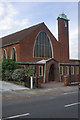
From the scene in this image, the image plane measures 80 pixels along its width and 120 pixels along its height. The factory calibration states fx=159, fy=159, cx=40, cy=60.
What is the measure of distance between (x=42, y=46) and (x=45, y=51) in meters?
1.25

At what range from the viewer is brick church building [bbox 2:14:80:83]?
2591 centimetres

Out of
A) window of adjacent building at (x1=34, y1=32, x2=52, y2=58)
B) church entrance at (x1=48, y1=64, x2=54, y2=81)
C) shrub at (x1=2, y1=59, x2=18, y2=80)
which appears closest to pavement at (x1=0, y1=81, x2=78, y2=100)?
shrub at (x1=2, y1=59, x2=18, y2=80)

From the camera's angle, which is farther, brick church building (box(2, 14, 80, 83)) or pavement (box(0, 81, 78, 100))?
brick church building (box(2, 14, 80, 83))

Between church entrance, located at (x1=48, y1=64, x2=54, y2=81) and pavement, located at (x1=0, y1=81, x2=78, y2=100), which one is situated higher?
church entrance, located at (x1=48, y1=64, x2=54, y2=81)

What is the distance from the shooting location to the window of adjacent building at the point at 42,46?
97.6 feet

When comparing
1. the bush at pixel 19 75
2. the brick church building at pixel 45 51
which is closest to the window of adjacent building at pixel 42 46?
the brick church building at pixel 45 51

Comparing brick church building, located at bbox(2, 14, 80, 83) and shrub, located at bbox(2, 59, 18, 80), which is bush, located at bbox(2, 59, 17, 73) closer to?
shrub, located at bbox(2, 59, 18, 80)

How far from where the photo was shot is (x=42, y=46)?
30.8 m

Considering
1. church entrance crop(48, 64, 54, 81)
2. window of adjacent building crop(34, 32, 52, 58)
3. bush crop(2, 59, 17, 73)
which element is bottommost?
church entrance crop(48, 64, 54, 81)

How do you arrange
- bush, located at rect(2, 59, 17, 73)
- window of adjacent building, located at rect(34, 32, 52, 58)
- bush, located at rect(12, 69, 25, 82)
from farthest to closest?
1. window of adjacent building, located at rect(34, 32, 52, 58)
2. bush, located at rect(2, 59, 17, 73)
3. bush, located at rect(12, 69, 25, 82)

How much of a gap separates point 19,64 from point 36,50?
7.69 m

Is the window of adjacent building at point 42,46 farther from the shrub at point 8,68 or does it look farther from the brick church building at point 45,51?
the shrub at point 8,68

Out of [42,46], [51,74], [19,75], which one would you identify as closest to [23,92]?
[19,75]

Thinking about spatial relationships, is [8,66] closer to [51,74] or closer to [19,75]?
[19,75]
